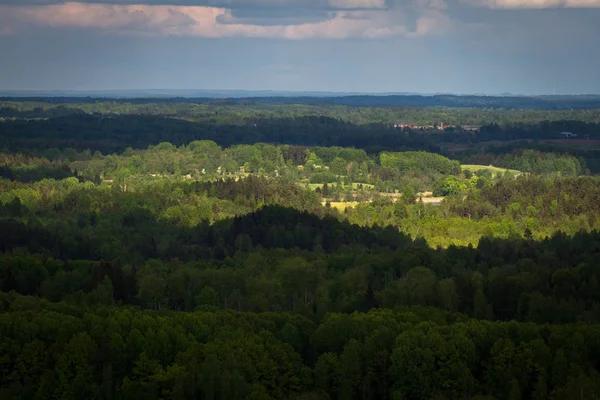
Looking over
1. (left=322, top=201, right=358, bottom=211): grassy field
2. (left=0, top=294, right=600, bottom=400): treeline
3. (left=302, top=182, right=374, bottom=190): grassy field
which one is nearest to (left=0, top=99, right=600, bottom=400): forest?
(left=0, top=294, right=600, bottom=400): treeline

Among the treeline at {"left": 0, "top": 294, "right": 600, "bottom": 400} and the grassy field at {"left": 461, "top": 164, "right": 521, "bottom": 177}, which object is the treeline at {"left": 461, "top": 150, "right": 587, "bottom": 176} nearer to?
the grassy field at {"left": 461, "top": 164, "right": 521, "bottom": 177}

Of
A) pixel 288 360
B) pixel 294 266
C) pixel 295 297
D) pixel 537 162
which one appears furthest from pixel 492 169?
pixel 288 360

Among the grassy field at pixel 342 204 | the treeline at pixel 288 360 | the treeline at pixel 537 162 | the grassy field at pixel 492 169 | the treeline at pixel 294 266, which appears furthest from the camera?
the grassy field at pixel 492 169

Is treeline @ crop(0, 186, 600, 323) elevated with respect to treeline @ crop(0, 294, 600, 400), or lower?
lower

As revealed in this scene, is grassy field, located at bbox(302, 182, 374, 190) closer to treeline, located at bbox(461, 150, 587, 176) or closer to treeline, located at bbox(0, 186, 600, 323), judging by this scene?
treeline, located at bbox(461, 150, 587, 176)

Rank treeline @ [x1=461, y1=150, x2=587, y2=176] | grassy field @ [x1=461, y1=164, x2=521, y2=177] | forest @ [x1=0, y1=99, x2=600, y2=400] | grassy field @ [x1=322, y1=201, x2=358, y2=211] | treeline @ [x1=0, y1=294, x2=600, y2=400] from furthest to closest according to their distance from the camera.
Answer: grassy field @ [x1=461, y1=164, x2=521, y2=177] < treeline @ [x1=461, y1=150, x2=587, y2=176] < grassy field @ [x1=322, y1=201, x2=358, y2=211] < forest @ [x1=0, y1=99, x2=600, y2=400] < treeline @ [x1=0, y1=294, x2=600, y2=400]

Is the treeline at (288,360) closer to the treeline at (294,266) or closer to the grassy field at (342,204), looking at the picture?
the treeline at (294,266)

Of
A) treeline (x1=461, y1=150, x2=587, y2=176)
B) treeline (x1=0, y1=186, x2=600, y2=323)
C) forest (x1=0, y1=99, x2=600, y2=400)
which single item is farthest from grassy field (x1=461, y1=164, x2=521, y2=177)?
treeline (x1=0, y1=186, x2=600, y2=323)

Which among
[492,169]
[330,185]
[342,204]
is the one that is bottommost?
[330,185]

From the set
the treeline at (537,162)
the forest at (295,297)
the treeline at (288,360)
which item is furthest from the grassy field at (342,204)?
the treeline at (288,360)

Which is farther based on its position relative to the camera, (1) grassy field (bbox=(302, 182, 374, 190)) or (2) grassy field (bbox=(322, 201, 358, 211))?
(1) grassy field (bbox=(302, 182, 374, 190))

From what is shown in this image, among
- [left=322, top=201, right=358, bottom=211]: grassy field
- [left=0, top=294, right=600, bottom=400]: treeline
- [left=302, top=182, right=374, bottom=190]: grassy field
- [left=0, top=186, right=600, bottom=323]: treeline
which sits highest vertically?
[left=0, top=294, right=600, bottom=400]: treeline

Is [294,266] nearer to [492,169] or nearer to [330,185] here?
[330,185]

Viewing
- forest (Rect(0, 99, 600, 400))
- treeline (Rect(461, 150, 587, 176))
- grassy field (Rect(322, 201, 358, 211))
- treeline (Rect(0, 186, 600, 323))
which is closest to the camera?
forest (Rect(0, 99, 600, 400))
